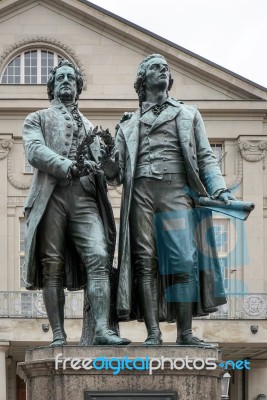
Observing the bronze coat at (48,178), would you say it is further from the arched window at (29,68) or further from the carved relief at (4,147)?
the arched window at (29,68)

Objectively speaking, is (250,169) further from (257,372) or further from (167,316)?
(167,316)

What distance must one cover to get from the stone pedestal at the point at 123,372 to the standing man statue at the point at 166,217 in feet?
1.58

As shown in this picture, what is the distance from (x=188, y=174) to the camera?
13555 mm

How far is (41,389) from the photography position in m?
12.8

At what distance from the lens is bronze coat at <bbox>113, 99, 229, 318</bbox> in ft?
43.4

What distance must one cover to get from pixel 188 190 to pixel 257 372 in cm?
3247

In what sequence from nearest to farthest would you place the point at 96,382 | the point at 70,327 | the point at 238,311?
the point at 96,382, the point at 70,327, the point at 238,311

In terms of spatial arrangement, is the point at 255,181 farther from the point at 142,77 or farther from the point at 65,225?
the point at 65,225

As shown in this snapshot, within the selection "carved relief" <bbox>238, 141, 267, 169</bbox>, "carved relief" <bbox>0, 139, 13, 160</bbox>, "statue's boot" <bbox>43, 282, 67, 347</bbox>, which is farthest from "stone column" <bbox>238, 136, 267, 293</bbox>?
"statue's boot" <bbox>43, 282, 67, 347</bbox>

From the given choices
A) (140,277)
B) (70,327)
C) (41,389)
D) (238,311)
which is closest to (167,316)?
(140,277)

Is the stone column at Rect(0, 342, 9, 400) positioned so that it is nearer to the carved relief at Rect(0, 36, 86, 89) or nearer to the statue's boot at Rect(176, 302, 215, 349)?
the carved relief at Rect(0, 36, 86, 89)

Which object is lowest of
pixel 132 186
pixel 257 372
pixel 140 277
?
pixel 257 372

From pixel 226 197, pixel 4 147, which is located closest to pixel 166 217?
pixel 226 197

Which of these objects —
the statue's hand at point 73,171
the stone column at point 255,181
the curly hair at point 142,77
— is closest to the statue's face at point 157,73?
the curly hair at point 142,77
